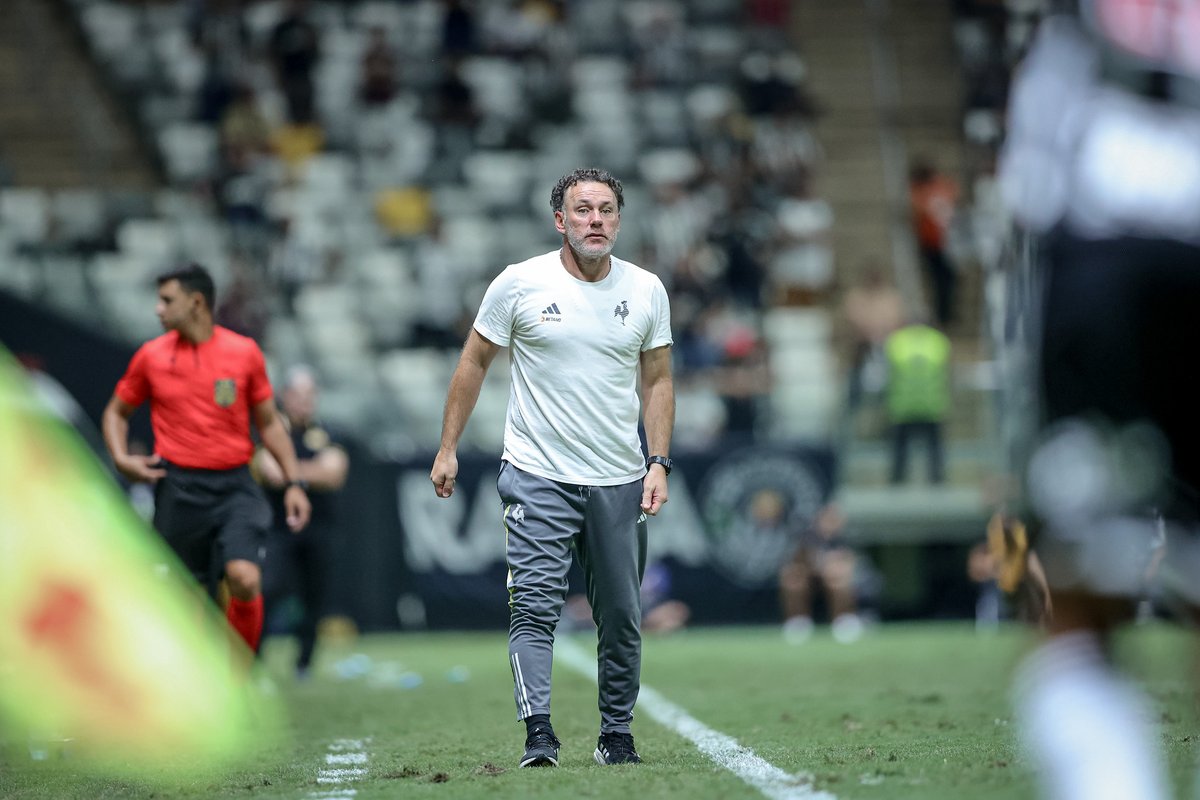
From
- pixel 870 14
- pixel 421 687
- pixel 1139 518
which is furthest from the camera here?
pixel 870 14

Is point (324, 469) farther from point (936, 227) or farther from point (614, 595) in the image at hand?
point (936, 227)

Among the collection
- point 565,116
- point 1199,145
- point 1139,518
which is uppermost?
point 565,116

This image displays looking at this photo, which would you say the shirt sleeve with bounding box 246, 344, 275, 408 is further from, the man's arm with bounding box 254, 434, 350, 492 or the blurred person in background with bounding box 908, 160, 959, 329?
the blurred person in background with bounding box 908, 160, 959, 329

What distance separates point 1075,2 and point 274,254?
17.8 meters

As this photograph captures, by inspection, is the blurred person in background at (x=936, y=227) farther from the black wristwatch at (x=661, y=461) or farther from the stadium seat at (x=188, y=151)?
the black wristwatch at (x=661, y=461)

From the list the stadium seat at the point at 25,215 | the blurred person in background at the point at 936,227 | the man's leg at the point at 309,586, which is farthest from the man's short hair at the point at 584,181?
the blurred person in background at the point at 936,227

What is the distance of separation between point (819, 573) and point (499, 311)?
12.3 m

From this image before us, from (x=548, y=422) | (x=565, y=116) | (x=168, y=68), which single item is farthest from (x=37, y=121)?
(x=548, y=422)

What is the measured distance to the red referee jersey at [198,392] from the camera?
9.30 meters

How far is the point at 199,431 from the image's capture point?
9.34m

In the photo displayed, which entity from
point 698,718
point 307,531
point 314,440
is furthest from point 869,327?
point 698,718

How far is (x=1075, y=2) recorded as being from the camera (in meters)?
3.46

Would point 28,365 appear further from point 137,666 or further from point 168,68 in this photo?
point 168,68

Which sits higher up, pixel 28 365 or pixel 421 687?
pixel 28 365
